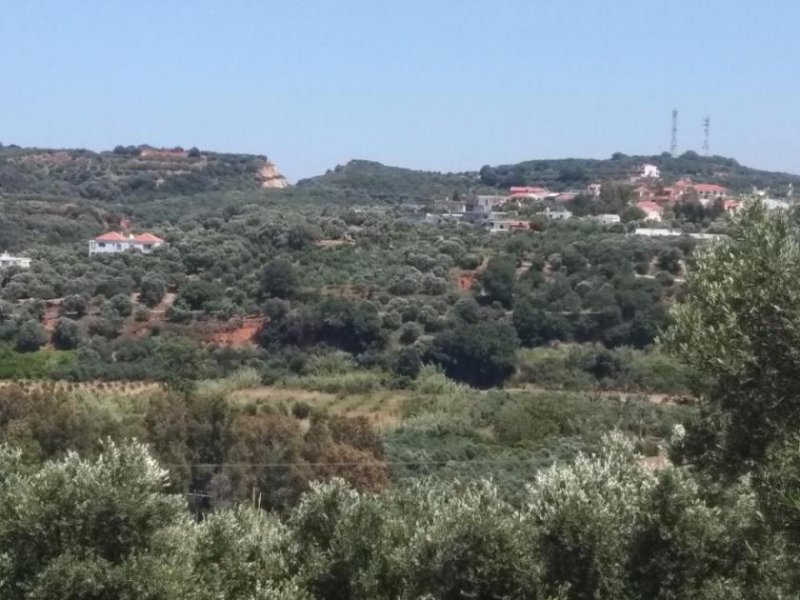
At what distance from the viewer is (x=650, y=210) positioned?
223 ft

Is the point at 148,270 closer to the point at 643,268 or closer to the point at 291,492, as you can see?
the point at 643,268

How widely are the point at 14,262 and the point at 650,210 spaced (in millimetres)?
36736

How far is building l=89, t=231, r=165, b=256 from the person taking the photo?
2096 inches

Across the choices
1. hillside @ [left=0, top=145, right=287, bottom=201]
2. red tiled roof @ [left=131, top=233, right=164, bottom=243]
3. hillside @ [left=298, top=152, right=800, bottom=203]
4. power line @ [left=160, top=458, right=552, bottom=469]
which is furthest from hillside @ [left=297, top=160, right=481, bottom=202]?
power line @ [left=160, top=458, right=552, bottom=469]

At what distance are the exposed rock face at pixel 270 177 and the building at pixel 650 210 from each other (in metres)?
43.8

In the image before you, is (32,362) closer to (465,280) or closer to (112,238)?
(112,238)

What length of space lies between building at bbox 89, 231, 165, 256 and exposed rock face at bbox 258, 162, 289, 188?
4930 centimetres

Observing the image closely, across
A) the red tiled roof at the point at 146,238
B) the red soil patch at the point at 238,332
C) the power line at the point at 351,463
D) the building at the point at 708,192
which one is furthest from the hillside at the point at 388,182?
the power line at the point at 351,463

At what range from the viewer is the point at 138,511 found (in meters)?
12.1

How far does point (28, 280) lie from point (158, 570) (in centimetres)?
3580

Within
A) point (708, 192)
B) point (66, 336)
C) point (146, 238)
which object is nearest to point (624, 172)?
point (708, 192)

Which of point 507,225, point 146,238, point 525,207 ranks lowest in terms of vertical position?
point 146,238

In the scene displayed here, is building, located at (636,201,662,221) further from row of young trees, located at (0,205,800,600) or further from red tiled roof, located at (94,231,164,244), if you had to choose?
row of young trees, located at (0,205,800,600)

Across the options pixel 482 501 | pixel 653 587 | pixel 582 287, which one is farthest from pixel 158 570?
pixel 582 287
